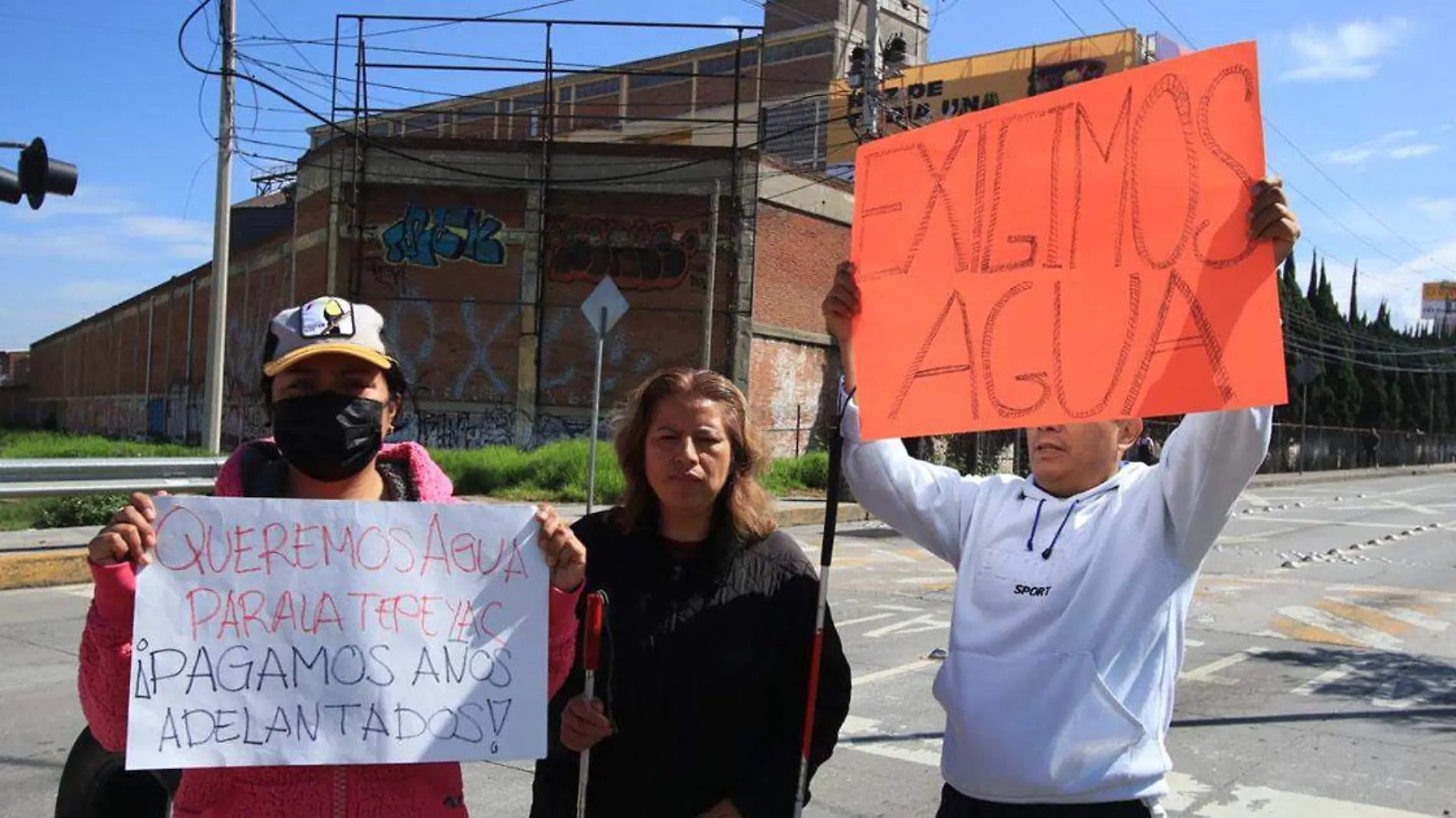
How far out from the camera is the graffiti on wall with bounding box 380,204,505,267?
84.3 feet

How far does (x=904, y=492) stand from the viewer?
278 centimetres

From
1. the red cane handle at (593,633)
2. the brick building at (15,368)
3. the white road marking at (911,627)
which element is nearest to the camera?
the red cane handle at (593,633)

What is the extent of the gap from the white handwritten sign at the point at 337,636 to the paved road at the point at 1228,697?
1138 millimetres

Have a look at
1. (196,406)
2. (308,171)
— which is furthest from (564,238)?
(196,406)

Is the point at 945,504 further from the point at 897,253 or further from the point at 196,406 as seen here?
the point at 196,406

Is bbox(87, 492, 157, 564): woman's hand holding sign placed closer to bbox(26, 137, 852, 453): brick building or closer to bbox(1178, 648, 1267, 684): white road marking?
bbox(1178, 648, 1267, 684): white road marking

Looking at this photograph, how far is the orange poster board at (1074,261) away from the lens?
226 centimetres

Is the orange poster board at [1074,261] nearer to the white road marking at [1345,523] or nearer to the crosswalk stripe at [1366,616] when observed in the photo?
the crosswalk stripe at [1366,616]

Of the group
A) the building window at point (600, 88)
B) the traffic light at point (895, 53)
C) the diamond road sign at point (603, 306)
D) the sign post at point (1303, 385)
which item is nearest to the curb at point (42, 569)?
the diamond road sign at point (603, 306)

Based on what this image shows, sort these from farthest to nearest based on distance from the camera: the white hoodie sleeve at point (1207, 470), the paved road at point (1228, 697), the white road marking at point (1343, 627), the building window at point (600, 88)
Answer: the building window at point (600, 88), the white road marking at point (1343, 627), the paved road at point (1228, 697), the white hoodie sleeve at point (1207, 470)

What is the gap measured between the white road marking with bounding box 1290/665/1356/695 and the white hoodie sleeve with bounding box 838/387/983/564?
5.64 m

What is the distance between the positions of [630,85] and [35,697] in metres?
49.0

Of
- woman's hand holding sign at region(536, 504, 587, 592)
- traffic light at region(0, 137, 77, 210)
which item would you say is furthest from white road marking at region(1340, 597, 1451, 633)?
traffic light at region(0, 137, 77, 210)

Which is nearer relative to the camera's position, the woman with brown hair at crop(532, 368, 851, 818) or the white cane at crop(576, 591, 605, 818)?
the white cane at crop(576, 591, 605, 818)
